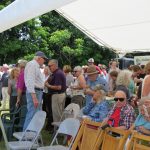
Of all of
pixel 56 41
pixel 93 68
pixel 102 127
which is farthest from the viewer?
pixel 56 41

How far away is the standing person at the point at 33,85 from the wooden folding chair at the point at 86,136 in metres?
2.56

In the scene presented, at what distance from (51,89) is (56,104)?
0.31 metres

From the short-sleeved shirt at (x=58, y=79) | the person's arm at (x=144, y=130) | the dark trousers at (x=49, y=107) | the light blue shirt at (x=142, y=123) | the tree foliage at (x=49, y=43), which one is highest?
the tree foliage at (x=49, y=43)

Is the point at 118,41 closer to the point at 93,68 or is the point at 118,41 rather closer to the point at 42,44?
the point at 93,68

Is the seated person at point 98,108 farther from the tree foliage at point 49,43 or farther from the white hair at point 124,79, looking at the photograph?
the tree foliage at point 49,43

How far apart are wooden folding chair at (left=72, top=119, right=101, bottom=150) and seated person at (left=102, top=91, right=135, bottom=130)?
1.04 ft

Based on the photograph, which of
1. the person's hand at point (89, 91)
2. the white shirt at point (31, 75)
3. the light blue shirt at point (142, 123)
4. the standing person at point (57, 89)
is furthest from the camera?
the standing person at point (57, 89)

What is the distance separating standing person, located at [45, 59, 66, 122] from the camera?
7867mm

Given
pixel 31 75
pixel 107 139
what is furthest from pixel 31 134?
pixel 107 139

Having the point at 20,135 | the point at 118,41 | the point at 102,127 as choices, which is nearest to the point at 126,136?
the point at 102,127

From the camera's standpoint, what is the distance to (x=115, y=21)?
7.71m

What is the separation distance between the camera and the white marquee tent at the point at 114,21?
6.71 m

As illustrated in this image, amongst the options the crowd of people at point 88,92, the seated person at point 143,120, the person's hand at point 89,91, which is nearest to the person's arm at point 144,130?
the seated person at point 143,120

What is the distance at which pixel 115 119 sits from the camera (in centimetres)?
484
